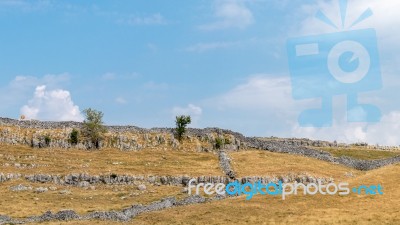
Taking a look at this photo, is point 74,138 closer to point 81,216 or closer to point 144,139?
point 144,139

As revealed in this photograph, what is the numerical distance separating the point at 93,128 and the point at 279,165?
154 feet

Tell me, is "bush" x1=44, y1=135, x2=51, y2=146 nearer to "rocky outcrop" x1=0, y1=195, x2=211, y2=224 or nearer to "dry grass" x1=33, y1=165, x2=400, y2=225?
"rocky outcrop" x1=0, y1=195, x2=211, y2=224

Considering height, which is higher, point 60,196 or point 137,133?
point 137,133

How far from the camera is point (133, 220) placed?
6456 cm

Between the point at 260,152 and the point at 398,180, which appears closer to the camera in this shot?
the point at 398,180

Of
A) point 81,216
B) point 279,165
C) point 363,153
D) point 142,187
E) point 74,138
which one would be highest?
point 74,138

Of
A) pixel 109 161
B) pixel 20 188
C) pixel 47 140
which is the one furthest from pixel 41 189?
pixel 47 140

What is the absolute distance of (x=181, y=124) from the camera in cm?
13238

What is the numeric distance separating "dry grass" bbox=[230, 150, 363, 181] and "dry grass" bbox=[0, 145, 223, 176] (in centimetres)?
569

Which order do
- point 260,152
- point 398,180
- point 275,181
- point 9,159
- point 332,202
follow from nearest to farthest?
point 332,202
point 398,180
point 275,181
point 9,159
point 260,152

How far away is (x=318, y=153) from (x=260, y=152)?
50.0 ft

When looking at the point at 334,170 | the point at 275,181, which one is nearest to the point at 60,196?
the point at 275,181

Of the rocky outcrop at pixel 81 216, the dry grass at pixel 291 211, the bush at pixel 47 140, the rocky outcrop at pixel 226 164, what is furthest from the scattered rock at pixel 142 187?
the bush at pixel 47 140

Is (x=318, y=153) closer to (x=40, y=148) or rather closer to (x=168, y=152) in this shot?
(x=168, y=152)
